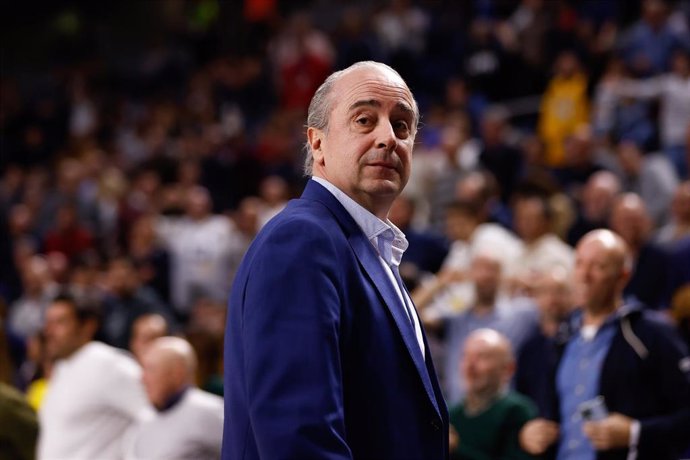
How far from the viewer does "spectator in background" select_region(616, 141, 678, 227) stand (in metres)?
10.1

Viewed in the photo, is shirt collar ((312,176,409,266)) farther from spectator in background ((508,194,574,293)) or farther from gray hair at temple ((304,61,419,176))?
spectator in background ((508,194,574,293))

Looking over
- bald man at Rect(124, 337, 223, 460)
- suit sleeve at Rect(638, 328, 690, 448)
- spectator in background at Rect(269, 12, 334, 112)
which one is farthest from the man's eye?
spectator in background at Rect(269, 12, 334, 112)

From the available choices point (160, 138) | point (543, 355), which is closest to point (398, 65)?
point (160, 138)

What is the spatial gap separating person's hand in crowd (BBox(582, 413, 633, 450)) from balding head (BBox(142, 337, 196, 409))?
1.94 m

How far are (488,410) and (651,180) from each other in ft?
15.9

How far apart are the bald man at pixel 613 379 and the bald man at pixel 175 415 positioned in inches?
55.7

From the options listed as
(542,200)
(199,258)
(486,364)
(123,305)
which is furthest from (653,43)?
(486,364)

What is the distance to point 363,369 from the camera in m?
2.34

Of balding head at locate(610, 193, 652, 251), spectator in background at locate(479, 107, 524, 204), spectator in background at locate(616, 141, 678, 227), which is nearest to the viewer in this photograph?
balding head at locate(610, 193, 652, 251)

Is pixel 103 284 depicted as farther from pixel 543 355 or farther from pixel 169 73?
pixel 169 73

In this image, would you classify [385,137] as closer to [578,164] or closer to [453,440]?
[453,440]

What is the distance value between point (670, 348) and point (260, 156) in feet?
30.7

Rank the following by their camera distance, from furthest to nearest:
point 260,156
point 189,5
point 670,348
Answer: point 189,5
point 260,156
point 670,348

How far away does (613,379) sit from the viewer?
4.72 m
